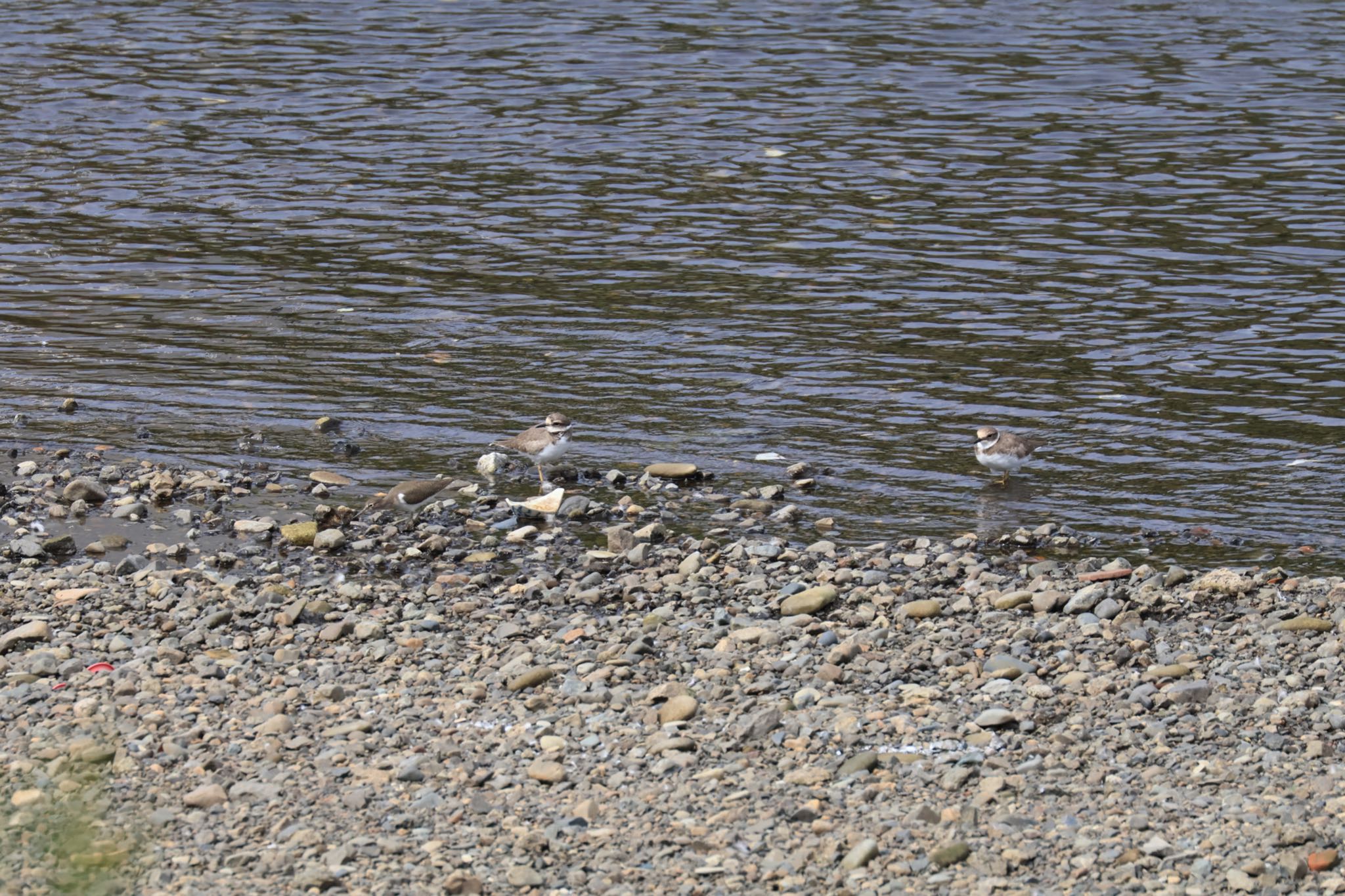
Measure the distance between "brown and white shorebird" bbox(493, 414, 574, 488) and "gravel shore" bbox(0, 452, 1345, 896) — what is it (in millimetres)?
729

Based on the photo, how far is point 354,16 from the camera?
136 feet

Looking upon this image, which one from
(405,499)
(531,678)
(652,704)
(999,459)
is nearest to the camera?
(652,704)

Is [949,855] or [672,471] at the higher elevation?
[949,855]

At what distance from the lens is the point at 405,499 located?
14.9m

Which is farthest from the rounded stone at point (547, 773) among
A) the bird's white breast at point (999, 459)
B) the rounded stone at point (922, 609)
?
the bird's white breast at point (999, 459)

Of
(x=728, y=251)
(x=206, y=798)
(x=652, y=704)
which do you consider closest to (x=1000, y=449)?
(x=652, y=704)

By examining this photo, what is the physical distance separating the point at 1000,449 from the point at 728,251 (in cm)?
940

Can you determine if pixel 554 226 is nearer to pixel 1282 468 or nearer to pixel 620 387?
pixel 620 387

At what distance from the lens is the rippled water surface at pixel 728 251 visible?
55.9 ft

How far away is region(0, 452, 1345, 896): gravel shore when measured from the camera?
Answer: 8797mm

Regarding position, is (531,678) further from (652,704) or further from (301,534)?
(301,534)

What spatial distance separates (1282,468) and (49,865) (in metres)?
14.1

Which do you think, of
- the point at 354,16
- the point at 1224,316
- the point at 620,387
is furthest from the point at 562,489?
the point at 354,16

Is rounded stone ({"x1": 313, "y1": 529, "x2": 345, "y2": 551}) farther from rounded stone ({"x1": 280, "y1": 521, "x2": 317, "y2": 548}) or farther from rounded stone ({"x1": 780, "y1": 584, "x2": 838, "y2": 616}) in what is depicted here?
rounded stone ({"x1": 780, "y1": 584, "x2": 838, "y2": 616})
